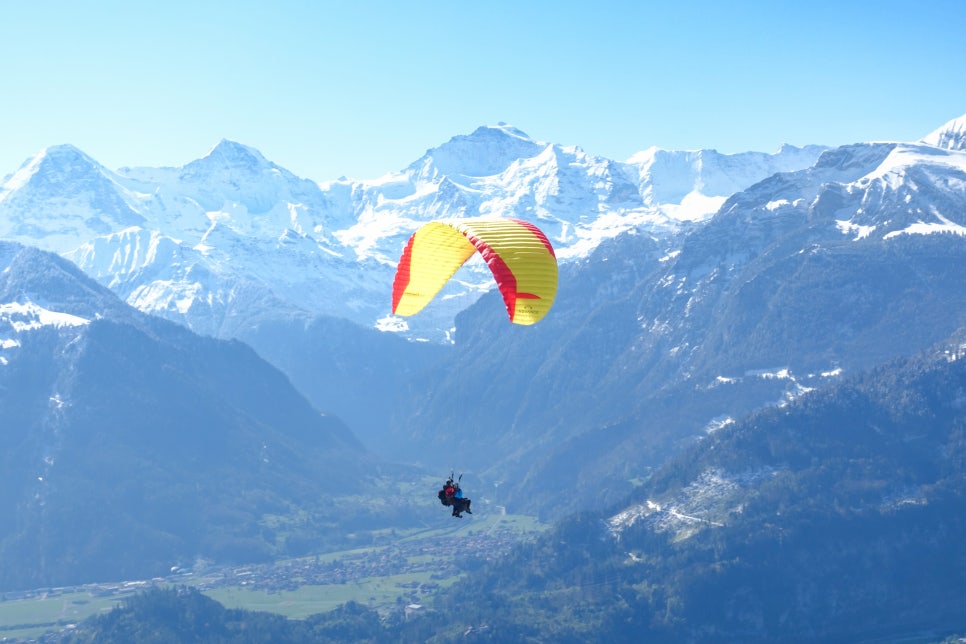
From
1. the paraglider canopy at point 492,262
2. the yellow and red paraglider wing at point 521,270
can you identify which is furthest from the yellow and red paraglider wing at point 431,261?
the yellow and red paraglider wing at point 521,270

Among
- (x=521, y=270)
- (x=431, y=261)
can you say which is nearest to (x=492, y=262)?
(x=521, y=270)

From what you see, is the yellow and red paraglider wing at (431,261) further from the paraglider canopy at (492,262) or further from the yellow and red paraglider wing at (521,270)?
the yellow and red paraglider wing at (521,270)

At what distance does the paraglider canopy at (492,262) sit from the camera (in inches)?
4166

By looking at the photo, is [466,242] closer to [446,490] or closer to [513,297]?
[513,297]

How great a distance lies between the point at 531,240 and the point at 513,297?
24.6ft

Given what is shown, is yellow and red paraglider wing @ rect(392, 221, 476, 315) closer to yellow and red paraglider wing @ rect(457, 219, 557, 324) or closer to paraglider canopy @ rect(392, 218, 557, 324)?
paraglider canopy @ rect(392, 218, 557, 324)

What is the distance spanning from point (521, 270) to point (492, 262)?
2.64m

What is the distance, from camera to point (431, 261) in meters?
118

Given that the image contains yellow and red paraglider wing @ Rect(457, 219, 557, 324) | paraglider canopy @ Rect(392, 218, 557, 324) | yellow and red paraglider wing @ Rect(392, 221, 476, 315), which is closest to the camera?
yellow and red paraglider wing @ Rect(457, 219, 557, 324)

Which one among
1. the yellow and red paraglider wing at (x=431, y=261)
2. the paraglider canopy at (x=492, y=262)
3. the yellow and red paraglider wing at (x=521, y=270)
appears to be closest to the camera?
the yellow and red paraglider wing at (x=521, y=270)

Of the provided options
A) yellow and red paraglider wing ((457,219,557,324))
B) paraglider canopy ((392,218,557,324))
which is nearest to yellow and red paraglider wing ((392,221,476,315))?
paraglider canopy ((392,218,557,324))

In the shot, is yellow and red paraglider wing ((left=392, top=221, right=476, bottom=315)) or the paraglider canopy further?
yellow and red paraglider wing ((left=392, top=221, right=476, bottom=315))

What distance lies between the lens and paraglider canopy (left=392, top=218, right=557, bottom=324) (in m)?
106

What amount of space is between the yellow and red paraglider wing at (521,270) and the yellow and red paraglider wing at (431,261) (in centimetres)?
597
